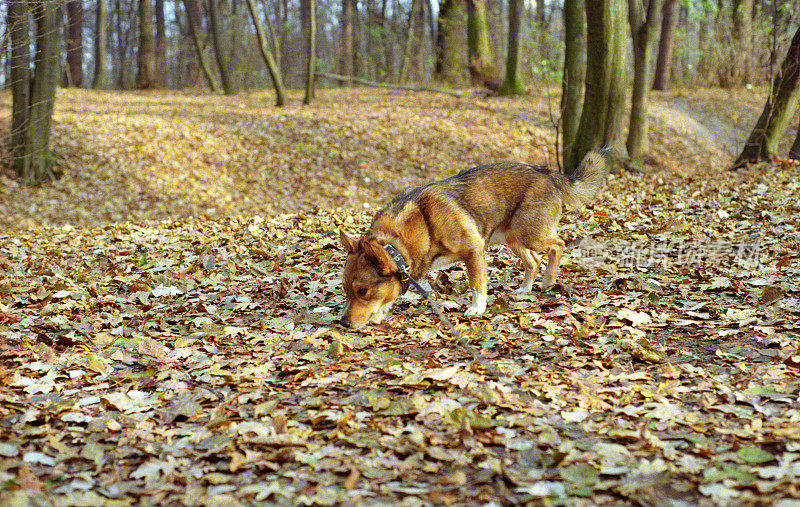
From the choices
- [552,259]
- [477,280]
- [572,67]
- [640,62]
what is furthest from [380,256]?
[640,62]

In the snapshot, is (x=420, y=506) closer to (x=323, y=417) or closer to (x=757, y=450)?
(x=323, y=417)

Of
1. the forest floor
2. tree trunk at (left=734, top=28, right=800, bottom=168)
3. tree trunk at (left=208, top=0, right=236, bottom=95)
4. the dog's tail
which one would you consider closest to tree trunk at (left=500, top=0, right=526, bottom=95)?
tree trunk at (left=734, top=28, right=800, bottom=168)

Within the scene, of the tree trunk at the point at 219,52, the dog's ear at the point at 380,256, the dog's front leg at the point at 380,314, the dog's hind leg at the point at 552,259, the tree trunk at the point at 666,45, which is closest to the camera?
the dog's ear at the point at 380,256

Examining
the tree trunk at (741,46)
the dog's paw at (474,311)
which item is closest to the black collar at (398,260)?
the dog's paw at (474,311)

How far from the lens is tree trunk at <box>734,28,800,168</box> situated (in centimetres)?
1279

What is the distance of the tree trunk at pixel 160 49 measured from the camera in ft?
83.6

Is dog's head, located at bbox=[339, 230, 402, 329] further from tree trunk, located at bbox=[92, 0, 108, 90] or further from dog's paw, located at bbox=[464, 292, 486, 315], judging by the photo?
tree trunk, located at bbox=[92, 0, 108, 90]

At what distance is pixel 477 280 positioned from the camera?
18.9 feet

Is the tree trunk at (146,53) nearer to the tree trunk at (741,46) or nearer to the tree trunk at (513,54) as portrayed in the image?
the tree trunk at (513,54)

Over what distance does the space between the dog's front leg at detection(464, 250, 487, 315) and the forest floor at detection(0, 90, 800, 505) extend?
16 cm

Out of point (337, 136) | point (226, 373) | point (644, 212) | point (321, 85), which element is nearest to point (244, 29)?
point (321, 85)

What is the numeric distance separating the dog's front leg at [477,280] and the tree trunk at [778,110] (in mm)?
10388

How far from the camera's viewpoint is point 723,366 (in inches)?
179

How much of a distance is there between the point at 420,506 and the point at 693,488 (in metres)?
1.40
